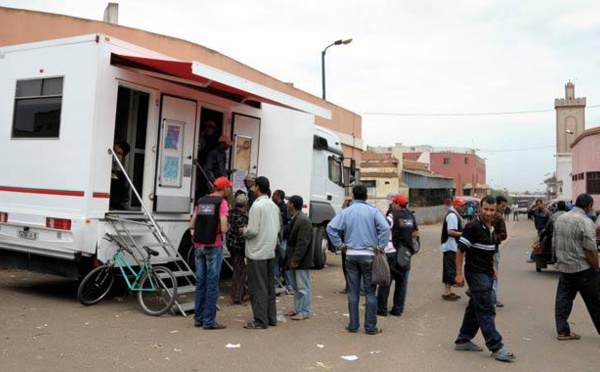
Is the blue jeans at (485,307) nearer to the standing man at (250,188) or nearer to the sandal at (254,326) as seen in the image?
the sandal at (254,326)

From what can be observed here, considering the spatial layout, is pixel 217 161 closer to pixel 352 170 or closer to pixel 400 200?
pixel 400 200

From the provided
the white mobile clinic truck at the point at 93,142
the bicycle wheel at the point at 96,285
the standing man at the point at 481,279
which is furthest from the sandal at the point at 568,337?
the bicycle wheel at the point at 96,285

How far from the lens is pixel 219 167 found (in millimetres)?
8617

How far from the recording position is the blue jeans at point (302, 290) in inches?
288

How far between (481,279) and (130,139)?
5.58 metres

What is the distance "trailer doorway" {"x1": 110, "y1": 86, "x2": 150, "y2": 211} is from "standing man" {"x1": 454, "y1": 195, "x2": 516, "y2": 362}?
16.0ft

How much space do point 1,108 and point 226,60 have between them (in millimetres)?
9181

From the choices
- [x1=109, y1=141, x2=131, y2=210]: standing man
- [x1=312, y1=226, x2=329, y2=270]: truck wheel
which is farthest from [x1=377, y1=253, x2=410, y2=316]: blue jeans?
[x1=312, y1=226, x2=329, y2=270]: truck wheel

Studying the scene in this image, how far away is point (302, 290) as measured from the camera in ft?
24.2

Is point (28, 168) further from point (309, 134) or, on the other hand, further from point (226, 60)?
point (226, 60)

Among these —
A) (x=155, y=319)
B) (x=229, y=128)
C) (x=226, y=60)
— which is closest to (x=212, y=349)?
(x=155, y=319)

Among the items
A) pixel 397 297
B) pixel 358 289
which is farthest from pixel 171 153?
pixel 397 297

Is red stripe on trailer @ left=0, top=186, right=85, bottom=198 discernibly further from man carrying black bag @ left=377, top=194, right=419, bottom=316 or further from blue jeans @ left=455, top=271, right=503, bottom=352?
blue jeans @ left=455, top=271, right=503, bottom=352

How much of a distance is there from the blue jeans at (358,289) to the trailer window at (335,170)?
6.54m
